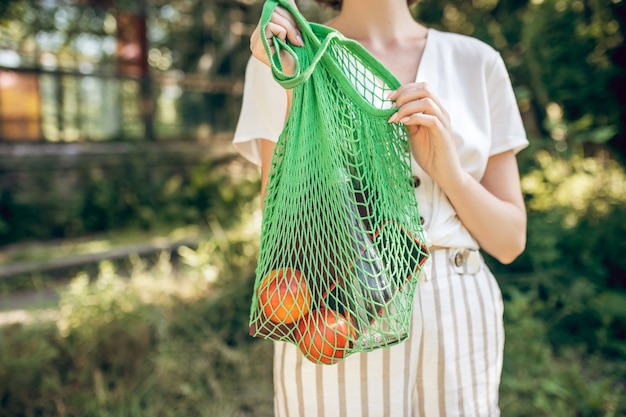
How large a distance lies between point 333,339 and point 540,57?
11.1 feet

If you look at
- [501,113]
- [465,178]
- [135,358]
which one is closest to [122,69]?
[135,358]

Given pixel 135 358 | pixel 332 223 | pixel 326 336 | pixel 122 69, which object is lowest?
pixel 135 358

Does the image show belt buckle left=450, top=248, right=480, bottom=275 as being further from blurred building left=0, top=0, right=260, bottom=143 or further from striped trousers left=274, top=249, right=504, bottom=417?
blurred building left=0, top=0, right=260, bottom=143

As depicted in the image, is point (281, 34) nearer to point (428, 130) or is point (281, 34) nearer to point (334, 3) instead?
point (428, 130)

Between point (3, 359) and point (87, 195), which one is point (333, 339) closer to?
point (3, 359)

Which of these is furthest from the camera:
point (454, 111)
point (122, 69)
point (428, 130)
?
point (122, 69)

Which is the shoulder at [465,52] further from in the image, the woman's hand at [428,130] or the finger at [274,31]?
the finger at [274,31]

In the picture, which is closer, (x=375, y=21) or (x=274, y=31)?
→ (x=274, y=31)

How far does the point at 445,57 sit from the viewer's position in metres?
1.30

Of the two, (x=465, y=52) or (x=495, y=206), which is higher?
(x=465, y=52)

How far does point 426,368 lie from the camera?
3.98ft

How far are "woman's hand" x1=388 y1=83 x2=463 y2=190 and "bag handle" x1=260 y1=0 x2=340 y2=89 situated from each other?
0.57 feet

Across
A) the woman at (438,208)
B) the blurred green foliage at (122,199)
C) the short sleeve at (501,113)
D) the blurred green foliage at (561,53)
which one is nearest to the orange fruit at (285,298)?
the woman at (438,208)

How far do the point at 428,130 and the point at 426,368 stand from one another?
482mm
